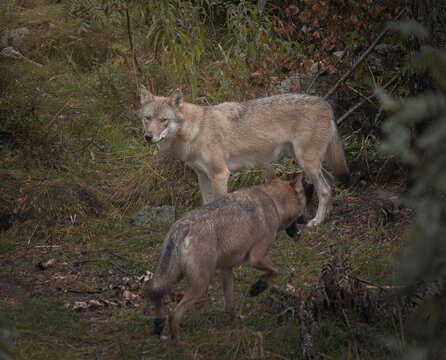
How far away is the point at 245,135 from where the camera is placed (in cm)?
745

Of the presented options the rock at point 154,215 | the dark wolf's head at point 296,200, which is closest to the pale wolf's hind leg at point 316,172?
the rock at point 154,215

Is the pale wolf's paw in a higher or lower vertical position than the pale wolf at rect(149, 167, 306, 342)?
lower

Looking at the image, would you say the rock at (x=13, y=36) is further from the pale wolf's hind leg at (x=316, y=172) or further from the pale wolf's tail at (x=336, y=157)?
the pale wolf's tail at (x=336, y=157)

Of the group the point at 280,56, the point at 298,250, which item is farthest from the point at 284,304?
the point at 280,56

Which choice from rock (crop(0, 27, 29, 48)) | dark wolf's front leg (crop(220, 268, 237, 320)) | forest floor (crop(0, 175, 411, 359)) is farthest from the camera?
rock (crop(0, 27, 29, 48))

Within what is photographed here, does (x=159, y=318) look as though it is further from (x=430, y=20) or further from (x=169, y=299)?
(x=430, y=20)

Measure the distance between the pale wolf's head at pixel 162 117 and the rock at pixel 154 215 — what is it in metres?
0.97

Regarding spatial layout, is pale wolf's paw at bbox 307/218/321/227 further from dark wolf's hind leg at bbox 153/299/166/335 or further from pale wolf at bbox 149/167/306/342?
dark wolf's hind leg at bbox 153/299/166/335

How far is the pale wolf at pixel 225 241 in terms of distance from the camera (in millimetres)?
3840

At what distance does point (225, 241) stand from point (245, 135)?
3505 mm

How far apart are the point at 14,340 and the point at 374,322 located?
8.21ft

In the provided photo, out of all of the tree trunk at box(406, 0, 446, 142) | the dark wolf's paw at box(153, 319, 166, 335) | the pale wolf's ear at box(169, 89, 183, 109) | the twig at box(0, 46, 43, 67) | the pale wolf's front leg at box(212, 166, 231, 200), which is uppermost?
the tree trunk at box(406, 0, 446, 142)

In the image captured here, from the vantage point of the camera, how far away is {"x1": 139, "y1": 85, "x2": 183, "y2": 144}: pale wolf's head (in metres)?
7.01


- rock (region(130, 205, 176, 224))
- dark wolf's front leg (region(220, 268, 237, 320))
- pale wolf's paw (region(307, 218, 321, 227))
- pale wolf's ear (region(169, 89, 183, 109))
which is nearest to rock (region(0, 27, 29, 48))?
pale wolf's ear (region(169, 89, 183, 109))
